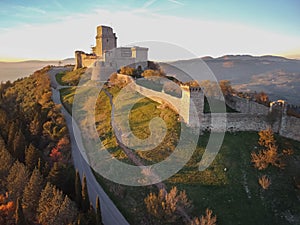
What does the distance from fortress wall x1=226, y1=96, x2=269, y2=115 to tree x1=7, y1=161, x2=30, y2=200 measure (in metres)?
24.0

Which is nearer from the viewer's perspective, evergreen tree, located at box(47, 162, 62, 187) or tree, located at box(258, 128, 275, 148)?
evergreen tree, located at box(47, 162, 62, 187)

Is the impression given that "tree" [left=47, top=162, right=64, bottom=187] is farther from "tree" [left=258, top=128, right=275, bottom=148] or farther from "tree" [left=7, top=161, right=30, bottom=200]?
"tree" [left=258, top=128, right=275, bottom=148]

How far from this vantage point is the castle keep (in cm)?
5403

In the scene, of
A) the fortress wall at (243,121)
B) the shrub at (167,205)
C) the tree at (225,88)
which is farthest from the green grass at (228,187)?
the tree at (225,88)

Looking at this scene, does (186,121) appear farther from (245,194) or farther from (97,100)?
(97,100)

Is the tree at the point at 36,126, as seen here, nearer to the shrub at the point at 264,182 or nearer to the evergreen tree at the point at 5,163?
the evergreen tree at the point at 5,163

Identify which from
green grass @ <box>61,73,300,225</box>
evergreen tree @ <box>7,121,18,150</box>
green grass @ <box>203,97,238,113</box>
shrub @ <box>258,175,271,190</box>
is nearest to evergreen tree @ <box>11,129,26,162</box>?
evergreen tree @ <box>7,121,18,150</box>

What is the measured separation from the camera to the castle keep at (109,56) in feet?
177

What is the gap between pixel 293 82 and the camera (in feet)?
258

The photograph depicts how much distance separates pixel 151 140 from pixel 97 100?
16.6 meters

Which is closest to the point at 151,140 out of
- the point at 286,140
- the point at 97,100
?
the point at 286,140

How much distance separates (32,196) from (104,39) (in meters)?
46.0

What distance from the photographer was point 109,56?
56.2 metres

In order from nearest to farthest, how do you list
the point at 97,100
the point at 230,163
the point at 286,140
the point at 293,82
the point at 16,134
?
1. the point at 230,163
2. the point at 286,140
3. the point at 16,134
4. the point at 97,100
5. the point at 293,82
